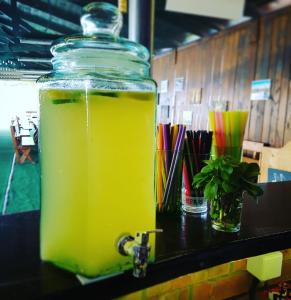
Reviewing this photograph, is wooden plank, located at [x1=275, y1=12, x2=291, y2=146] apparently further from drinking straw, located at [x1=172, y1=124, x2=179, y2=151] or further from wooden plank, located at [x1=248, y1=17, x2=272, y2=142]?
drinking straw, located at [x1=172, y1=124, x2=179, y2=151]

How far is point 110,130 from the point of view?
52 cm

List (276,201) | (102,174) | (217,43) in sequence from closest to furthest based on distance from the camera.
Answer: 1. (102,174)
2. (276,201)
3. (217,43)

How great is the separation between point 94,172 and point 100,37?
0.26 meters

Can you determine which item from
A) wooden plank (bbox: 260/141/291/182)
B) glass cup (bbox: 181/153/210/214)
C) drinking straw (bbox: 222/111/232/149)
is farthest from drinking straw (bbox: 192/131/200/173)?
wooden plank (bbox: 260/141/291/182)

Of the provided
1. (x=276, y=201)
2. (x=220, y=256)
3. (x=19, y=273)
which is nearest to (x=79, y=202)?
(x=19, y=273)

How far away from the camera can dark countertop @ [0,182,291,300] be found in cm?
52

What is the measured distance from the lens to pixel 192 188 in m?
0.86

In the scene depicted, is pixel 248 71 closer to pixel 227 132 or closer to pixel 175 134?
pixel 227 132

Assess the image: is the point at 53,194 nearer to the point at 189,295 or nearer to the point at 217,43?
the point at 189,295

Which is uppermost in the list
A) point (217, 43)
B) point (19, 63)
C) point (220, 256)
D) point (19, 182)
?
point (217, 43)

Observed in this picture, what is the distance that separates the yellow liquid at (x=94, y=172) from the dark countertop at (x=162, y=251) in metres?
0.04

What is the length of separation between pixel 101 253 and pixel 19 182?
1.50 ft

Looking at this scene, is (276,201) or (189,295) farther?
(276,201)

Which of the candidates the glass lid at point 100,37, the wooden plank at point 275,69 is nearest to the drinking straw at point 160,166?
the glass lid at point 100,37
